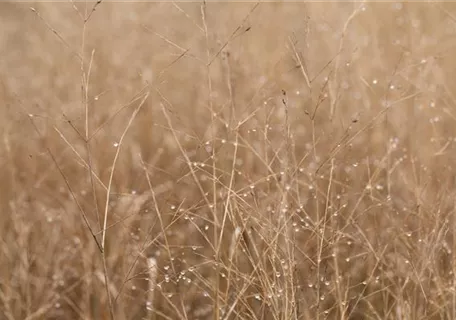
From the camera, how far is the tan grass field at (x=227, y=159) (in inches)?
47.5

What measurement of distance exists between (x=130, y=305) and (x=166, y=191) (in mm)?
348

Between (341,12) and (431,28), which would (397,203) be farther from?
(341,12)

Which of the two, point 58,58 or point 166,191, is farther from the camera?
point 58,58

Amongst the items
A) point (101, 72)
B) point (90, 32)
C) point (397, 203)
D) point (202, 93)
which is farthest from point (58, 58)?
point (397, 203)

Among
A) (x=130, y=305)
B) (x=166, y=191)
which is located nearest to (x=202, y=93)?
(x=166, y=191)

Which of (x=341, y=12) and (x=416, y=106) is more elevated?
(x=341, y=12)

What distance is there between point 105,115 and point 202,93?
1.13 feet

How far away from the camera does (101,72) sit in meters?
2.28

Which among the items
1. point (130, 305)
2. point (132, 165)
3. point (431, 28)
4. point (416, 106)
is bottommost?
point (130, 305)

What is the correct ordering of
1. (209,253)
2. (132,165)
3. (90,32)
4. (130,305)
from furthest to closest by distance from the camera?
(90,32) < (132,165) < (209,253) < (130,305)

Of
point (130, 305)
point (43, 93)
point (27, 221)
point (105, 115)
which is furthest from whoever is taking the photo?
point (43, 93)

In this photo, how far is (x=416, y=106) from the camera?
6.88 ft

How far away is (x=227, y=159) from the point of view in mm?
1783

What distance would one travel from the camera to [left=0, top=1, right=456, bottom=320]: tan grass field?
121cm
